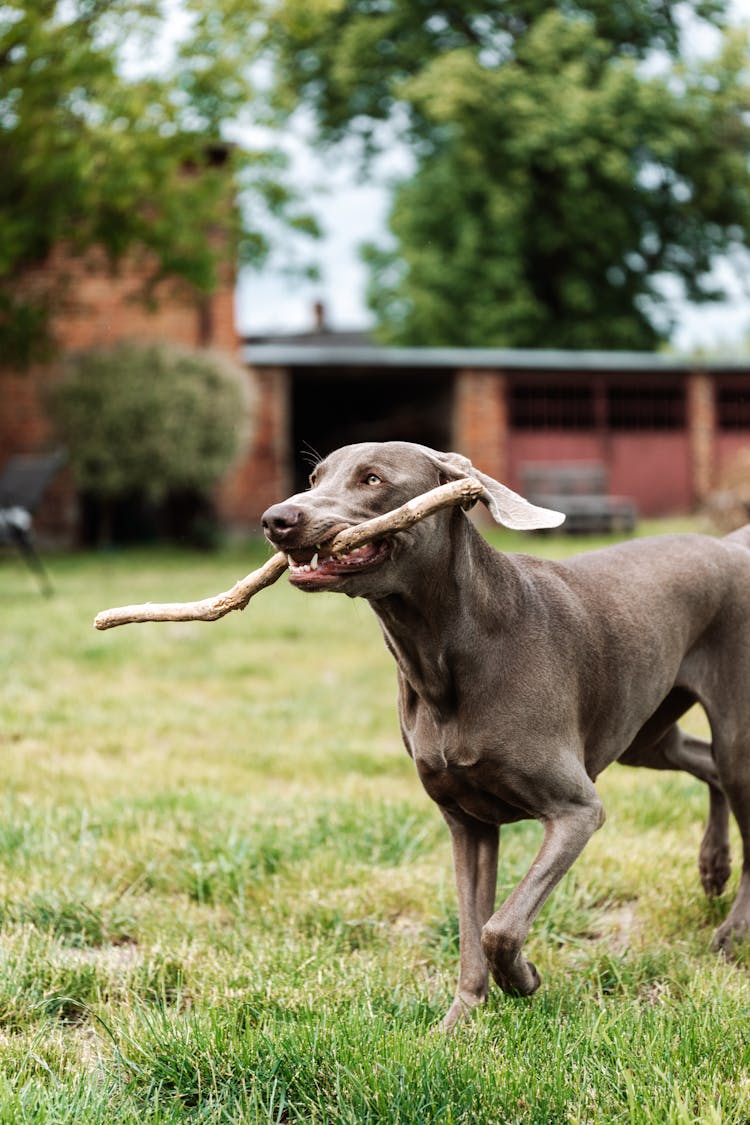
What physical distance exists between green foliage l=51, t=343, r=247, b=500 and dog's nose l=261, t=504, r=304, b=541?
16.7 metres

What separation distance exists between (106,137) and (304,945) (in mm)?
13742

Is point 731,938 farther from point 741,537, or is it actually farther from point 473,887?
point 741,537

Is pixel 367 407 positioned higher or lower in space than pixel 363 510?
lower

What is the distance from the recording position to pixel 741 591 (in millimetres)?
3449

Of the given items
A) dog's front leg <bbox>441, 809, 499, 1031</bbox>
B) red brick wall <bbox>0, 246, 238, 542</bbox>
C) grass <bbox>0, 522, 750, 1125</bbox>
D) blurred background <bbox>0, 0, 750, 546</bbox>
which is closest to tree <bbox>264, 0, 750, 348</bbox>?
blurred background <bbox>0, 0, 750, 546</bbox>

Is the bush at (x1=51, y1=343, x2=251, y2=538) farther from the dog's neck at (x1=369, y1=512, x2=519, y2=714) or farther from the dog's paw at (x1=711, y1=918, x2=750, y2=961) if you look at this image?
the dog's neck at (x1=369, y1=512, x2=519, y2=714)

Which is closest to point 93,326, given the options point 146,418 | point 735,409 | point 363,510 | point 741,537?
point 146,418

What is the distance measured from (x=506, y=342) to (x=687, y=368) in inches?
313

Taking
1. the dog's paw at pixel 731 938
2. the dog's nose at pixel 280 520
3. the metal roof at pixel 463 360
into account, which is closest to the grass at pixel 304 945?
the dog's paw at pixel 731 938

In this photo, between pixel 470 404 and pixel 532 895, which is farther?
pixel 470 404

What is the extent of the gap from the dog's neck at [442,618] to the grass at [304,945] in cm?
77

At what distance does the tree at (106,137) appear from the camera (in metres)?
14.8

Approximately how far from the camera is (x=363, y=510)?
2594 millimetres

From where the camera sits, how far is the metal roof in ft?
72.3
